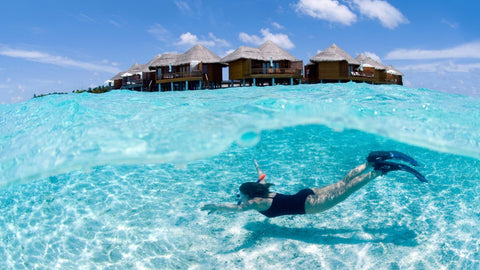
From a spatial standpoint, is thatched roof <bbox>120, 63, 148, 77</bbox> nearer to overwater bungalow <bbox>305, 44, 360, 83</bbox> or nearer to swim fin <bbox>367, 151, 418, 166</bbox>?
overwater bungalow <bbox>305, 44, 360, 83</bbox>

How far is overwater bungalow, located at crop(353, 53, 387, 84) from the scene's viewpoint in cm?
3616

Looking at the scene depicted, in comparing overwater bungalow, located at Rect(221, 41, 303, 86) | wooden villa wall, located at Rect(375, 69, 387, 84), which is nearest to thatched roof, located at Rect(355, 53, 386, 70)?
wooden villa wall, located at Rect(375, 69, 387, 84)

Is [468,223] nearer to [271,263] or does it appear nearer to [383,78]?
[271,263]

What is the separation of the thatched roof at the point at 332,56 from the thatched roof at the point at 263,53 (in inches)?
132

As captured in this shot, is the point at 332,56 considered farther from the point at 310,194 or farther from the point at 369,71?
the point at 310,194

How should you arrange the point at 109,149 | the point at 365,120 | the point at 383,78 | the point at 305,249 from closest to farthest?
the point at 305,249
the point at 109,149
the point at 365,120
the point at 383,78

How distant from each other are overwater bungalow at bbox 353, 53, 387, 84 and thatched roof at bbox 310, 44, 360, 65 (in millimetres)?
2525

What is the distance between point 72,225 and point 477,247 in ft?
31.9

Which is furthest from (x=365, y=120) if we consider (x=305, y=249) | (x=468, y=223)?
(x=305, y=249)

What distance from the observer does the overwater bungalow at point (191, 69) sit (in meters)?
32.3

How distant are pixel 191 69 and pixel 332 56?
15692 millimetres

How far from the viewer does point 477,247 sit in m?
6.91

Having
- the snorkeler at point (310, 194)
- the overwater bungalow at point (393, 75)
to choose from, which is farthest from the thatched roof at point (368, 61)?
the snorkeler at point (310, 194)

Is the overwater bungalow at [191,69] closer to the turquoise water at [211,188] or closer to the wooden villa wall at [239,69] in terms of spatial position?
the wooden villa wall at [239,69]
